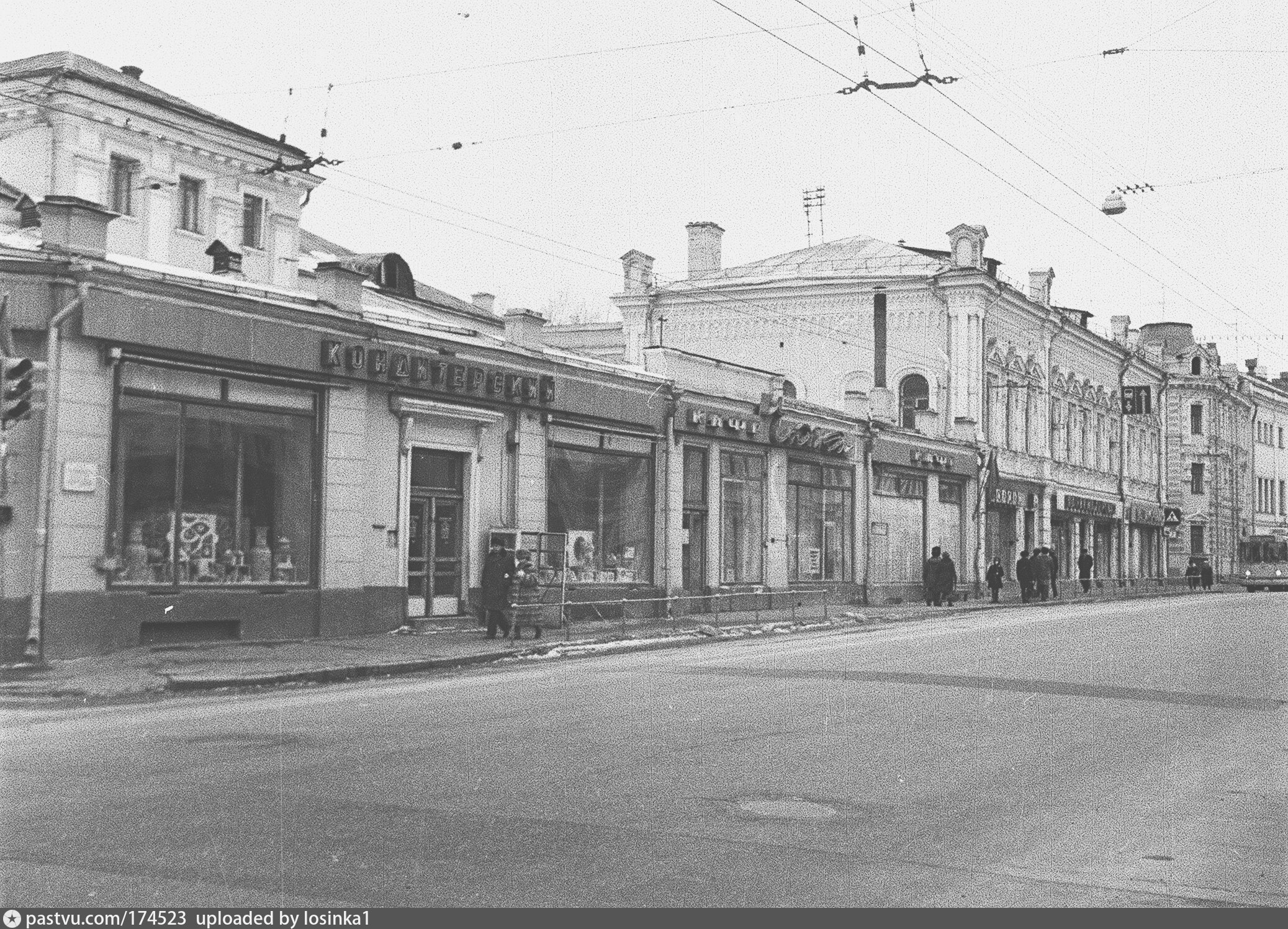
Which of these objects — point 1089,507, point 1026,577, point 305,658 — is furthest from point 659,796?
point 1089,507

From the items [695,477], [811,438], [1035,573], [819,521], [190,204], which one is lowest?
[1035,573]

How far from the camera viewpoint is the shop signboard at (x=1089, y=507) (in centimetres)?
5162

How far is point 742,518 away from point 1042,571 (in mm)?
14224

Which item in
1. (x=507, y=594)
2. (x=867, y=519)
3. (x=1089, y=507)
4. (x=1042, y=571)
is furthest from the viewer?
(x=1089, y=507)

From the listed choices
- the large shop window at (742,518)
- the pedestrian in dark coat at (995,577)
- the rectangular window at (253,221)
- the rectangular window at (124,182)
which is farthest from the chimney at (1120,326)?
the rectangular window at (124,182)

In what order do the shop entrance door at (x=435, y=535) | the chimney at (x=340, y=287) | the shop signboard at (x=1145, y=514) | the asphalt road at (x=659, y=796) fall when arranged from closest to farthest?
the asphalt road at (x=659, y=796)
the chimney at (x=340, y=287)
the shop entrance door at (x=435, y=535)
the shop signboard at (x=1145, y=514)

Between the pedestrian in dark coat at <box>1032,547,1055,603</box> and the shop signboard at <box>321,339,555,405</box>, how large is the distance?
22.0m

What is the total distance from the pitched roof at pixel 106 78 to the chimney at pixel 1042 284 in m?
28.1

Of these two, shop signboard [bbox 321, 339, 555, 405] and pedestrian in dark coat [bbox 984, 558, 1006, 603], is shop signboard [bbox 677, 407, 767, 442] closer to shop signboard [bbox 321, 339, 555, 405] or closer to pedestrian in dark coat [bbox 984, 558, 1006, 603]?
shop signboard [bbox 321, 339, 555, 405]

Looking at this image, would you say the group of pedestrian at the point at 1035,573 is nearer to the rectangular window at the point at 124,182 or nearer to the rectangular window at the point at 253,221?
the rectangular window at the point at 253,221

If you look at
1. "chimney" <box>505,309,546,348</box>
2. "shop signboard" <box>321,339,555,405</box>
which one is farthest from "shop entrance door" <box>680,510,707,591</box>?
"chimney" <box>505,309,546,348</box>

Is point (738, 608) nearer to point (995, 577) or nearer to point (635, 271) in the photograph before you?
point (995, 577)

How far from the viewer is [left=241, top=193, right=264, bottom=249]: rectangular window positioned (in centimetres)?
3538

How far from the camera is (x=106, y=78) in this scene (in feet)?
105
